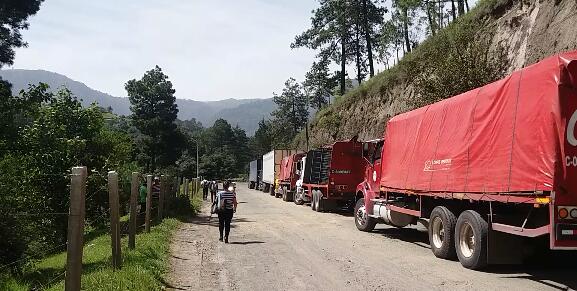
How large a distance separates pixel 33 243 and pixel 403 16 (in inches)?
1758

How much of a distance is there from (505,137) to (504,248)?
1923 mm

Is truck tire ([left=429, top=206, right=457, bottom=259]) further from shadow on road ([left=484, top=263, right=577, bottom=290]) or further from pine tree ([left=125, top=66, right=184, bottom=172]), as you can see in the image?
pine tree ([left=125, top=66, right=184, bottom=172])

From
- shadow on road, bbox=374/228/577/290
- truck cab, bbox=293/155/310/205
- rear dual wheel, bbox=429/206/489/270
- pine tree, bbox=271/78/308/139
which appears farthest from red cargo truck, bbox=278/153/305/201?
pine tree, bbox=271/78/308/139

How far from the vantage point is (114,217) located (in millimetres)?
8594

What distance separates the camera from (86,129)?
2114 cm

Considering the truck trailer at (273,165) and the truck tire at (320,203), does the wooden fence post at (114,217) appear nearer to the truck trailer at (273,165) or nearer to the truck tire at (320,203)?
the truck tire at (320,203)

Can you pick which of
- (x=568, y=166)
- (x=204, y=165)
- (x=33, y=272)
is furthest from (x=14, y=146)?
(x=204, y=165)

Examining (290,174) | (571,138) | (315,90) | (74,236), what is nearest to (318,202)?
(290,174)

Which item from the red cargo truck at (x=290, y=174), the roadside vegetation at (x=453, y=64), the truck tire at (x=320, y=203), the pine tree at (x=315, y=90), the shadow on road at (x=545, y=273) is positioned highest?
the pine tree at (x=315, y=90)

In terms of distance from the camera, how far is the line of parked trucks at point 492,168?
7.19 metres

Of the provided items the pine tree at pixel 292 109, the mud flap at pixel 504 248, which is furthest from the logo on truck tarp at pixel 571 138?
the pine tree at pixel 292 109

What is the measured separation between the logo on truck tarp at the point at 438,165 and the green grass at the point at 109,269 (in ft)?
19.2

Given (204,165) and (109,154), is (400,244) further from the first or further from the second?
(204,165)

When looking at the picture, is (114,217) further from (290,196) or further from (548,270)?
(290,196)
